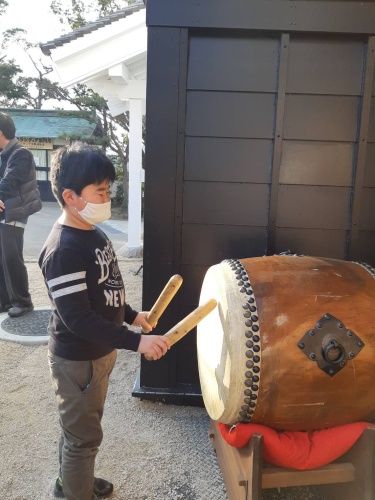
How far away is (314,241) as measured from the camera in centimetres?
235

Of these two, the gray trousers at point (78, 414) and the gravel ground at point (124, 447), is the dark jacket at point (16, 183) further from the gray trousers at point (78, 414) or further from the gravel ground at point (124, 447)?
the gray trousers at point (78, 414)

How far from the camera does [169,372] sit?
2.54 m

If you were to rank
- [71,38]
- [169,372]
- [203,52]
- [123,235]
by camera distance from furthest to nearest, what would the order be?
[123,235] < [71,38] < [169,372] < [203,52]

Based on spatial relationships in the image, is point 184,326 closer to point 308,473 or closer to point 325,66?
point 308,473

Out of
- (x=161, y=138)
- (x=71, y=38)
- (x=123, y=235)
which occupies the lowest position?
(x=123, y=235)

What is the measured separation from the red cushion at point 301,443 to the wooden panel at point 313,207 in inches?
43.4

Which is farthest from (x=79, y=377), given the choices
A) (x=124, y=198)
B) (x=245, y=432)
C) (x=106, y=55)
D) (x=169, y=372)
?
(x=124, y=198)

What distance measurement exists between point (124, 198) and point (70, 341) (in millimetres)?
14441

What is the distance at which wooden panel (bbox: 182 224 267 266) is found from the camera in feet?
7.77

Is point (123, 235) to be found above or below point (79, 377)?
below

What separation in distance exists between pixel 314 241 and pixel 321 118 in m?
0.65

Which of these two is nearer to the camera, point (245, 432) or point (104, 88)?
point (245, 432)

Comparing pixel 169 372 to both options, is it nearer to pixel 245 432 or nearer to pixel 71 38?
pixel 245 432

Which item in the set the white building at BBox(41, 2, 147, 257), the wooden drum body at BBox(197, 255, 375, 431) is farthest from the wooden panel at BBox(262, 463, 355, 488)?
the white building at BBox(41, 2, 147, 257)
